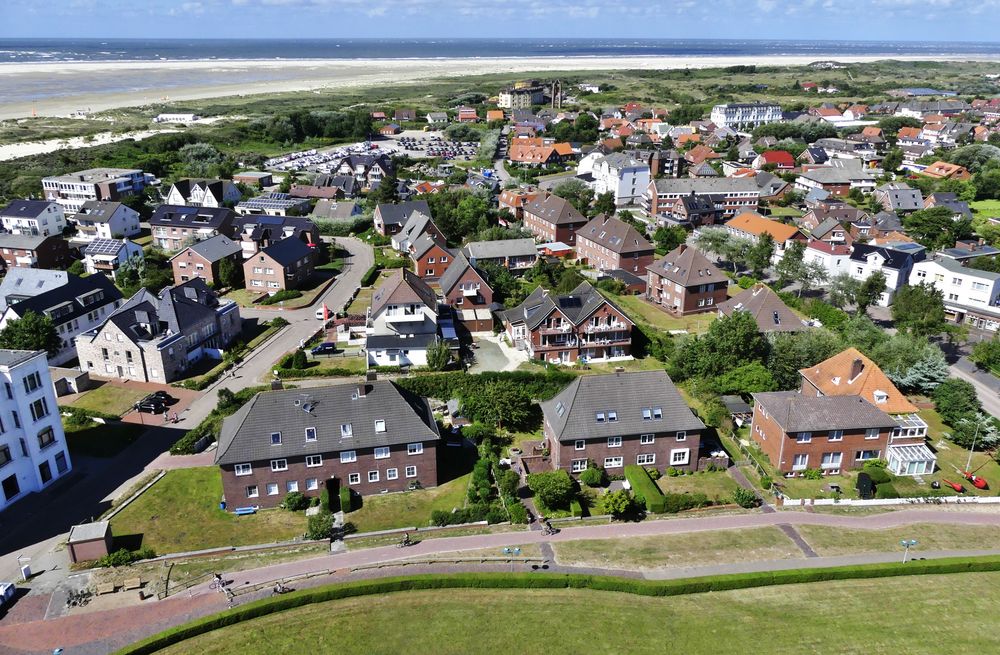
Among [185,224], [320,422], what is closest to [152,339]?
[320,422]

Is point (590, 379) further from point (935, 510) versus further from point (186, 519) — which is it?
point (186, 519)

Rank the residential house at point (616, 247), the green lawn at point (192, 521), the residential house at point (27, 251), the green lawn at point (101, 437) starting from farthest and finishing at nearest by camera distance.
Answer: the residential house at point (616, 247) < the residential house at point (27, 251) < the green lawn at point (101, 437) < the green lawn at point (192, 521)

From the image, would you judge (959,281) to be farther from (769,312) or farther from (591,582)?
(591,582)

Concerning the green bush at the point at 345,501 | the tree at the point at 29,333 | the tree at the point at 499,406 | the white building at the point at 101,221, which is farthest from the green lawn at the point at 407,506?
the white building at the point at 101,221

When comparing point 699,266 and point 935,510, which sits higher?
point 699,266

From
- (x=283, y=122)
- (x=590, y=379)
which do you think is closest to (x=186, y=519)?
(x=590, y=379)

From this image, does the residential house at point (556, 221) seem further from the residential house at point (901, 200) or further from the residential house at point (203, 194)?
the residential house at point (901, 200)
